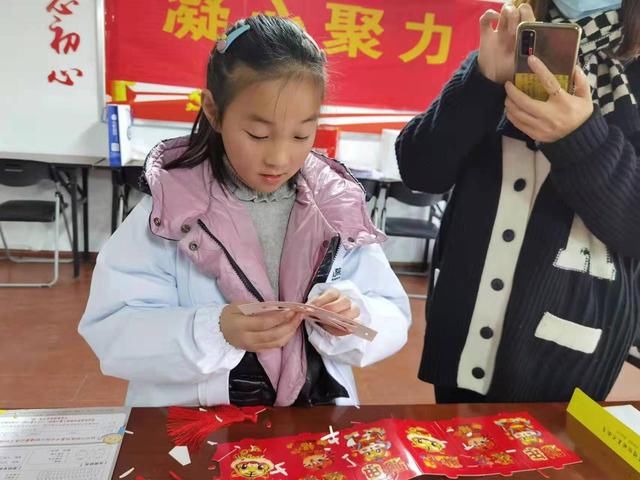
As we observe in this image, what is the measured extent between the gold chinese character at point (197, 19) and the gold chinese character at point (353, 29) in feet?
2.66

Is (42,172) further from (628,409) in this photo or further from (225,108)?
(628,409)

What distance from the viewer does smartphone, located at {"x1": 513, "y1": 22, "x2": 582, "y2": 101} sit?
2.53 feet

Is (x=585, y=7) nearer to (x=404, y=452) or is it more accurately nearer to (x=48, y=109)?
(x=404, y=452)

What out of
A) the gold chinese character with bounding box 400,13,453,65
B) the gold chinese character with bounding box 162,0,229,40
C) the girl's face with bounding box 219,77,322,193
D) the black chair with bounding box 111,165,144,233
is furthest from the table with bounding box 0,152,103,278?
the girl's face with bounding box 219,77,322,193

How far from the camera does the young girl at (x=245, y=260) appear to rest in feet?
2.64

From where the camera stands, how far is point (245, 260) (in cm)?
88

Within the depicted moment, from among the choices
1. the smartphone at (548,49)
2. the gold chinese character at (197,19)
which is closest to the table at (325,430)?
the smartphone at (548,49)

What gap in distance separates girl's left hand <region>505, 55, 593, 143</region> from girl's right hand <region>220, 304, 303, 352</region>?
50 cm

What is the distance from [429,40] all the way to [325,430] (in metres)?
3.80

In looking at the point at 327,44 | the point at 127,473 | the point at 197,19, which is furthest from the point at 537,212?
the point at 197,19

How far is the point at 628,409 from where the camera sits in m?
0.94

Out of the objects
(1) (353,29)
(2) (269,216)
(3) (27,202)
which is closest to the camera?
(2) (269,216)

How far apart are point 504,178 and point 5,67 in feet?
12.7

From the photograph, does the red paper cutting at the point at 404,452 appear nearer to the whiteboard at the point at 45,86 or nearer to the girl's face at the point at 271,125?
the girl's face at the point at 271,125
